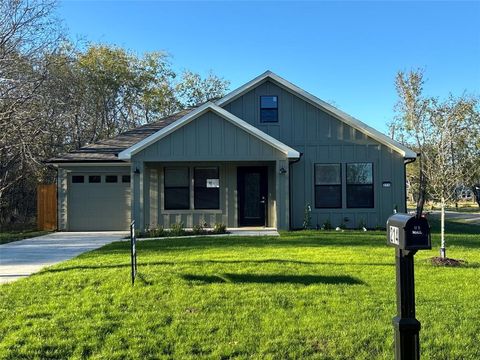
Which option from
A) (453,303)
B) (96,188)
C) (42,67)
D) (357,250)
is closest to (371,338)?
(453,303)

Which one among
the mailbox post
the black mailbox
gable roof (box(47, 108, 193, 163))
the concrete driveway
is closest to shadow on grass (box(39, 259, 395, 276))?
the concrete driveway

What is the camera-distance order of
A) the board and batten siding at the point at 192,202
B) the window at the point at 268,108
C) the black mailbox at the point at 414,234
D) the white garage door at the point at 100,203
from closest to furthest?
the black mailbox at the point at 414,234, the board and batten siding at the point at 192,202, the window at the point at 268,108, the white garage door at the point at 100,203

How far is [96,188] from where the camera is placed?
1656cm

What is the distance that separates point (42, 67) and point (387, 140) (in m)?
12.4

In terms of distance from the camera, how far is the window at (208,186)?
1603cm

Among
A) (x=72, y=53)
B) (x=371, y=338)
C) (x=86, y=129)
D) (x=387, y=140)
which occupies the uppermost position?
(x=72, y=53)

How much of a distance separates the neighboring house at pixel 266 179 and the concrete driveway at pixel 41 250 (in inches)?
65.9

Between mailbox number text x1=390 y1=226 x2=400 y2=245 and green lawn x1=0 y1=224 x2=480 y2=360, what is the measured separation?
160 cm

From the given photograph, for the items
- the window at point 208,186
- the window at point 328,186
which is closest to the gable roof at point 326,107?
the window at point 328,186

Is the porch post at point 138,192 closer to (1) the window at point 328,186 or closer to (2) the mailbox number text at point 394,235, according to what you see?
(1) the window at point 328,186

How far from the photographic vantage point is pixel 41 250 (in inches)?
437

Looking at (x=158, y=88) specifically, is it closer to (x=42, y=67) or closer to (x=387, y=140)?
(x=42, y=67)

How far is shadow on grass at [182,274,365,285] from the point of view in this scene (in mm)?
6633

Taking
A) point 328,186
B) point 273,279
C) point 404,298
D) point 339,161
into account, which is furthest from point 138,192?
point 404,298
